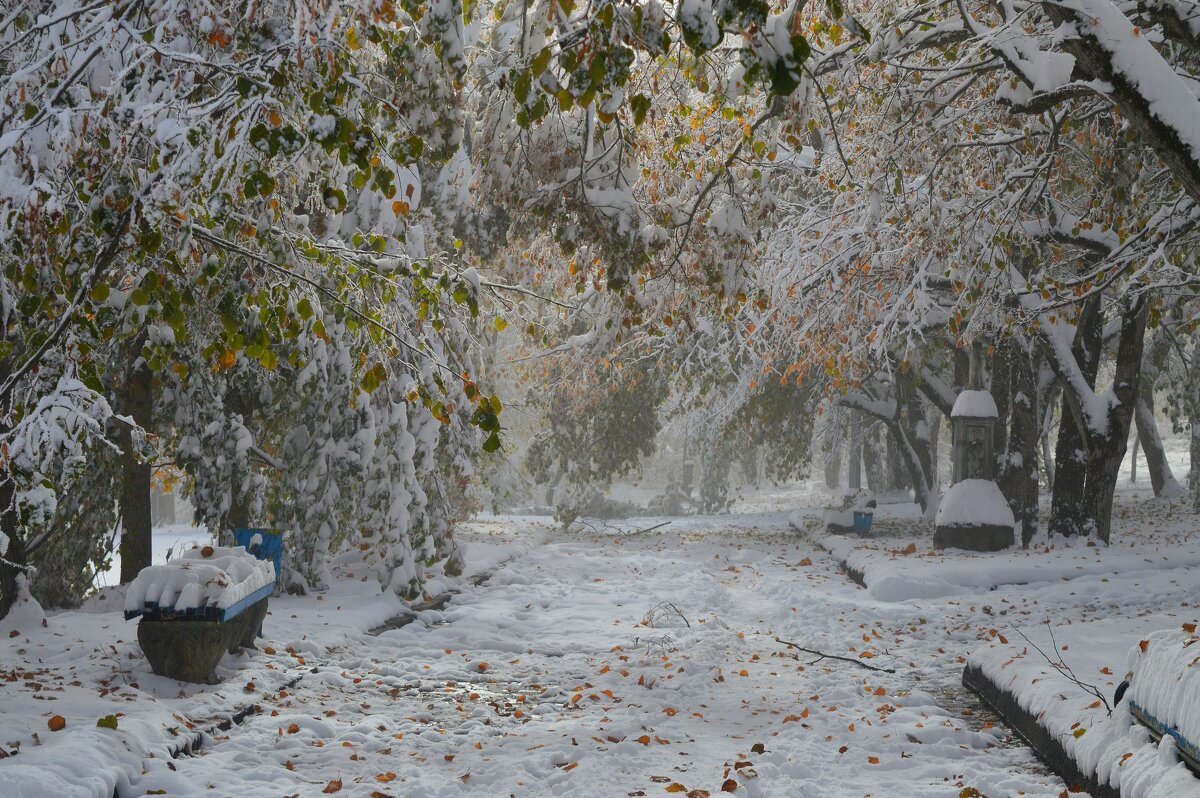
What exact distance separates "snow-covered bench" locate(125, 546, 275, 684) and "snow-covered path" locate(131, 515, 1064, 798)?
0.68 metres

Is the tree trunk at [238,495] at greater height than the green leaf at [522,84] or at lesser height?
lesser

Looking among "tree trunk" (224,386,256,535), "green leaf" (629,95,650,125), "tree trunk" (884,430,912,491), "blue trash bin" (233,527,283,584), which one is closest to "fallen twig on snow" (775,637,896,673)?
"blue trash bin" (233,527,283,584)

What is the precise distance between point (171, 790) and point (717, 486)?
36188mm

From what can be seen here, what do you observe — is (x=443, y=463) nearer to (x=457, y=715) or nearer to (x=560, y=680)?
(x=560, y=680)

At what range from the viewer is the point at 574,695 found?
8297 mm

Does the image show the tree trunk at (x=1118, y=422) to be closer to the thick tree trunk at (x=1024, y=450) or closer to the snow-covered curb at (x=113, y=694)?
the thick tree trunk at (x=1024, y=450)

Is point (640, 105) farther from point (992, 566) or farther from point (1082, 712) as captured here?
point (992, 566)

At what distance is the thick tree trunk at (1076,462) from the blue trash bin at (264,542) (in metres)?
11.9

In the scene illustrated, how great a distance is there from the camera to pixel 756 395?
22.7 metres

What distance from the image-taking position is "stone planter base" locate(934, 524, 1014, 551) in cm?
1667

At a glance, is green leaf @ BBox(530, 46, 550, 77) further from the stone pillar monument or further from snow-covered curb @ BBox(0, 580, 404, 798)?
the stone pillar monument

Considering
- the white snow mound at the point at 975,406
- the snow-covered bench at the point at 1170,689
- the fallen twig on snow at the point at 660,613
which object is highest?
the white snow mound at the point at 975,406

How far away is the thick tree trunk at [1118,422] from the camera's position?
1530 centimetres

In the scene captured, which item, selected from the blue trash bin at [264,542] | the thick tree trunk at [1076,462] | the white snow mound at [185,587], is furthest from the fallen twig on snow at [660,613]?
the thick tree trunk at [1076,462]
